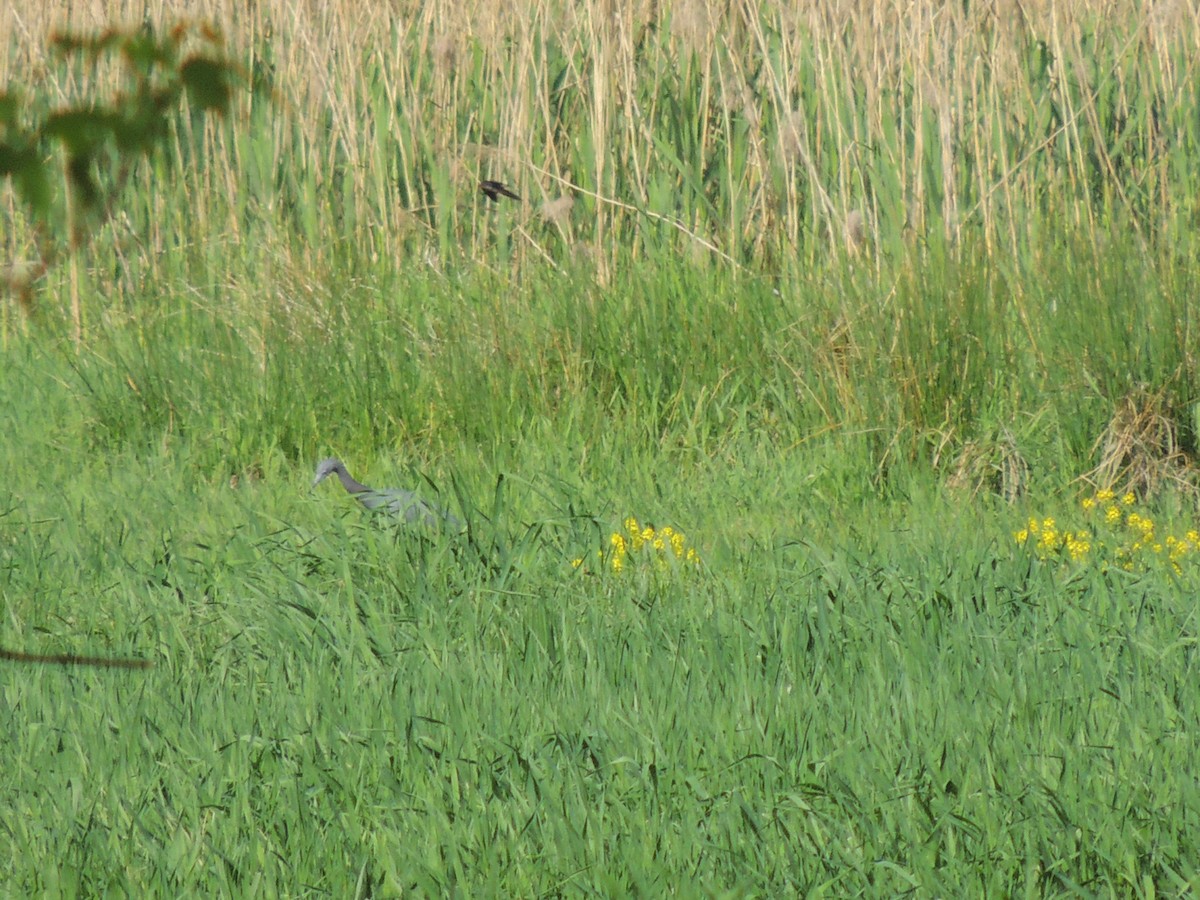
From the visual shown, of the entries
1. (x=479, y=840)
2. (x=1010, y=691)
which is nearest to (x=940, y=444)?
(x=1010, y=691)

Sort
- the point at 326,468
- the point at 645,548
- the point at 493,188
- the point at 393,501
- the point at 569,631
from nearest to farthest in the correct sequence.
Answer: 1. the point at 569,631
2. the point at 645,548
3. the point at 393,501
4. the point at 326,468
5. the point at 493,188

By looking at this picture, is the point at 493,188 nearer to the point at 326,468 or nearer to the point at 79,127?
the point at 326,468

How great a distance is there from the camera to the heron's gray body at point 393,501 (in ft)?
11.4

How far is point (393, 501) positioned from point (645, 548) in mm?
652

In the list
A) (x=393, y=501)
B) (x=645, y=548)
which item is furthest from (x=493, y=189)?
(x=645, y=548)

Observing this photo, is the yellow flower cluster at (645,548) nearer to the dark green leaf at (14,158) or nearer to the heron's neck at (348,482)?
the heron's neck at (348,482)

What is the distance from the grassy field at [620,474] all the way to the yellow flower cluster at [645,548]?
3cm

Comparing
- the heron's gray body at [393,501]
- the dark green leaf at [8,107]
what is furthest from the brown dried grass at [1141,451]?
the dark green leaf at [8,107]

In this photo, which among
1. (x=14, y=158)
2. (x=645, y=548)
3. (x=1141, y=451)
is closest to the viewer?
(x=14, y=158)

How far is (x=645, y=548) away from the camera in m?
3.41

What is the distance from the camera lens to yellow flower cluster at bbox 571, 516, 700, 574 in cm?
331

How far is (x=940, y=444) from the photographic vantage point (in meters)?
4.07

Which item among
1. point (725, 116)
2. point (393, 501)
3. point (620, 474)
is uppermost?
point (725, 116)

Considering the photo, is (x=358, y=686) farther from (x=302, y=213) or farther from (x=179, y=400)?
(x=302, y=213)
